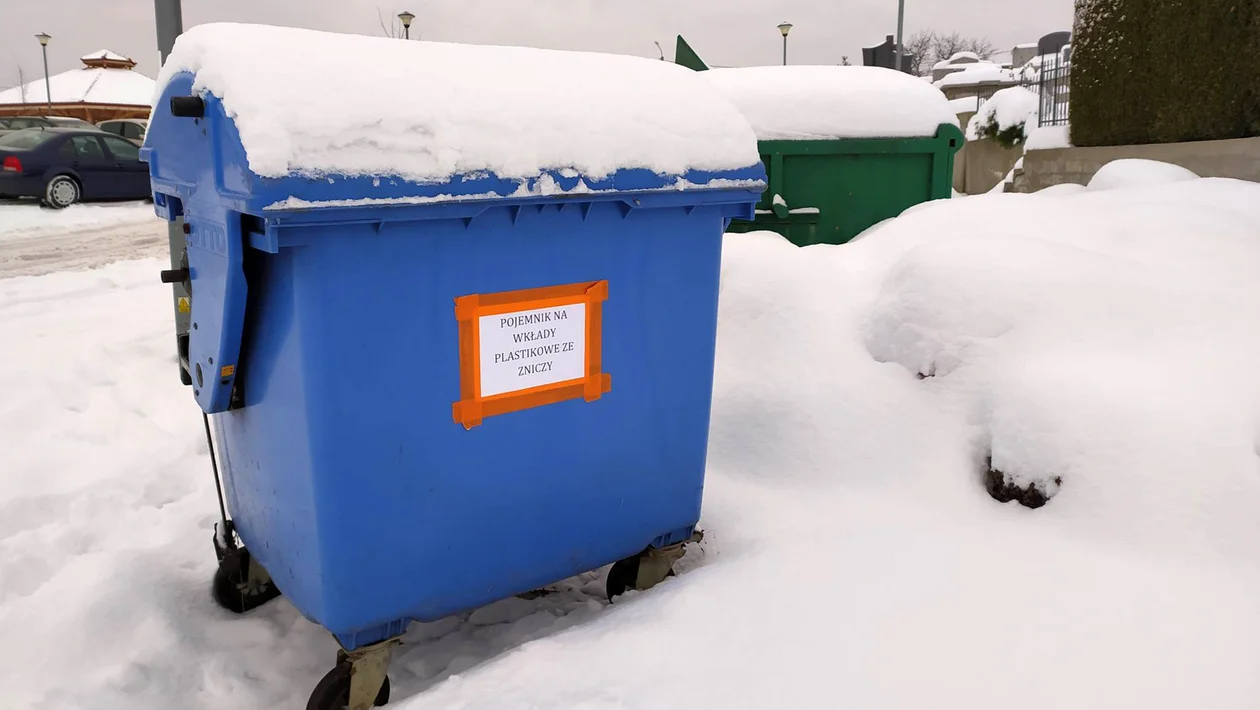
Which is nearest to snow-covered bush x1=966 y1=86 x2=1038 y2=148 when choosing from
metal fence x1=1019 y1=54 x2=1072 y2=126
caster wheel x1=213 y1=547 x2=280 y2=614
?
metal fence x1=1019 y1=54 x2=1072 y2=126

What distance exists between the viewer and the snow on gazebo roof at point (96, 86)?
35.7 m

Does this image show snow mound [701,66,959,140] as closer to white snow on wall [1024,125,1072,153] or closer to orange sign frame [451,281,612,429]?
orange sign frame [451,281,612,429]

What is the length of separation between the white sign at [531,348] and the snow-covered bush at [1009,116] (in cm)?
1129

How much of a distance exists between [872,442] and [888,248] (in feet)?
4.33

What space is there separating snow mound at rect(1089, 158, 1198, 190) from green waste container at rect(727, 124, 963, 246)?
1139 mm

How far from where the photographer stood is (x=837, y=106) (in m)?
4.99

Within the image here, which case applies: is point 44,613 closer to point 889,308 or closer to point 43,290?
point 889,308

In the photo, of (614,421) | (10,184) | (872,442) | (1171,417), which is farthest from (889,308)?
(10,184)

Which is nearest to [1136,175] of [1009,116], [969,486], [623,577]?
[969,486]

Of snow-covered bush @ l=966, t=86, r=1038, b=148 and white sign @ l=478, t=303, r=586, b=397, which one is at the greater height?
snow-covered bush @ l=966, t=86, r=1038, b=148

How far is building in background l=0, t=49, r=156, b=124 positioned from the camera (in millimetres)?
33969

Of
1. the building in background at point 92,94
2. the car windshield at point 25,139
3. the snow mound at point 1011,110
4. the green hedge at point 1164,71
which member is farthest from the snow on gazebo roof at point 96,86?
the green hedge at point 1164,71

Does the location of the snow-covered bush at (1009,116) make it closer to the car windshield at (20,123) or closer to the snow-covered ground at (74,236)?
the snow-covered ground at (74,236)

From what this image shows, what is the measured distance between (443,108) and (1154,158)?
6.26 m
